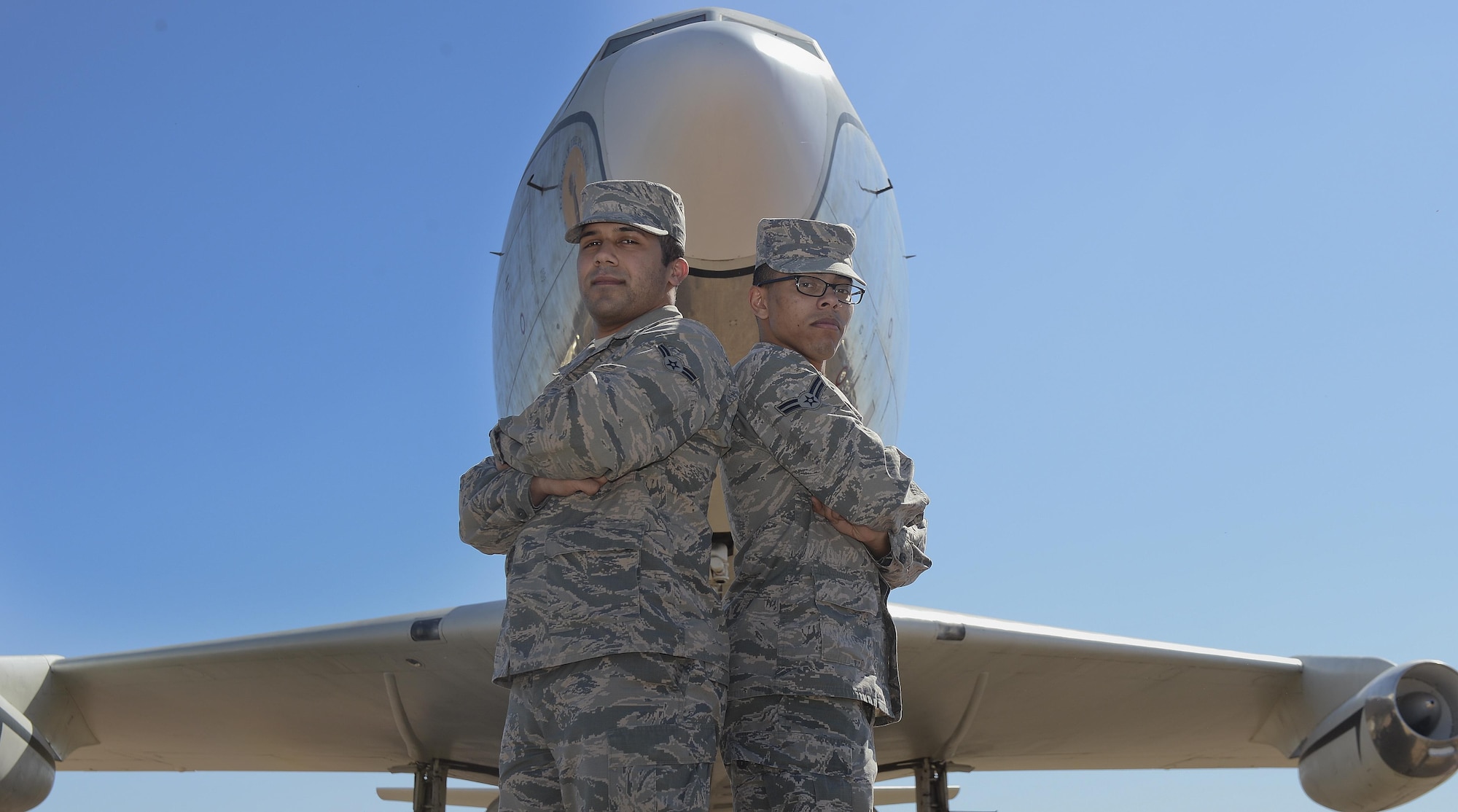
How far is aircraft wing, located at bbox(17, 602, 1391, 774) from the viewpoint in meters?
7.93

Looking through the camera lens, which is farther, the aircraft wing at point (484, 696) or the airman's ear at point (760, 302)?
the aircraft wing at point (484, 696)

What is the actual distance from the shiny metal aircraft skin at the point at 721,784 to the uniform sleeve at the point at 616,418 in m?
3.00

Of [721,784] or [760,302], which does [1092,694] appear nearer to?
[721,784]

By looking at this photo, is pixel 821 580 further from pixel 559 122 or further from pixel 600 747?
pixel 559 122

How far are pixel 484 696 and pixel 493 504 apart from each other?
18.8 feet

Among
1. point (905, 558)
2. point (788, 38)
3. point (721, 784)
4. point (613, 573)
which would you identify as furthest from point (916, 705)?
point (613, 573)

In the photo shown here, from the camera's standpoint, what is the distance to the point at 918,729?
941 cm

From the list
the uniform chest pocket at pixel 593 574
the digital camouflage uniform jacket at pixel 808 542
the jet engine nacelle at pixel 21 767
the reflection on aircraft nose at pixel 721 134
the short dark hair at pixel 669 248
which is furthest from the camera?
the jet engine nacelle at pixel 21 767

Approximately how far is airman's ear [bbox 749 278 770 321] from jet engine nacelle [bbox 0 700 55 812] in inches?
249

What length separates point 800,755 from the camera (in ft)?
10.0

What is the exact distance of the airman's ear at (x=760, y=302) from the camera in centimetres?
370

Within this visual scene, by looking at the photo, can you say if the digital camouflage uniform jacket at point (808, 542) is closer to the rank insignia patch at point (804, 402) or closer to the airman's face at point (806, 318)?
the rank insignia patch at point (804, 402)

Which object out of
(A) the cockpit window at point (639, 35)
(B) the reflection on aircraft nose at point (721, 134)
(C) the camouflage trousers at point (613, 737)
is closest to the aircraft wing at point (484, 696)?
(B) the reflection on aircraft nose at point (721, 134)

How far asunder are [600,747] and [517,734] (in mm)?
309
